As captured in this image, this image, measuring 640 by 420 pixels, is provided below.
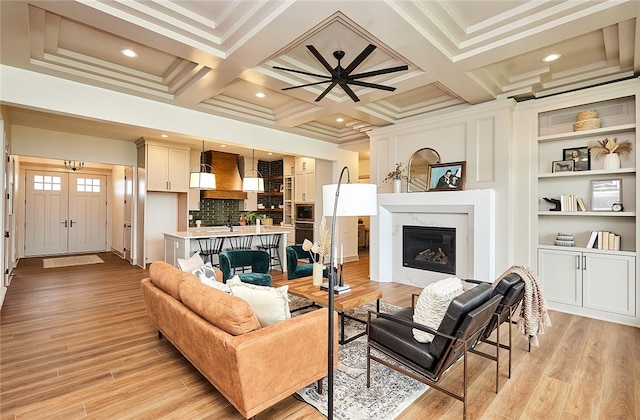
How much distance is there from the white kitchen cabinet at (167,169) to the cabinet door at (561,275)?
7.07 meters

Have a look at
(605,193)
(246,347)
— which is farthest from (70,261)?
(605,193)

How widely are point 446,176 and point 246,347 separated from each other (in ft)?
14.0

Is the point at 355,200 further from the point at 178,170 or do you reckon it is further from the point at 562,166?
the point at 178,170

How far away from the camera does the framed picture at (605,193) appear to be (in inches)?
154

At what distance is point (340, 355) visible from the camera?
2844 millimetres

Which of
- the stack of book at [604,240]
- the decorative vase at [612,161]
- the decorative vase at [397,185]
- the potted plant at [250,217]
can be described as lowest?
the stack of book at [604,240]

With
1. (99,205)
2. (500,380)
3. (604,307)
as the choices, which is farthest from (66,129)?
(604,307)

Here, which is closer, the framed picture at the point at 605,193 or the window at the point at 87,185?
the framed picture at the point at 605,193

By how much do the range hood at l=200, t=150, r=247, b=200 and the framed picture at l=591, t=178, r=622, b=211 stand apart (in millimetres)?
7110

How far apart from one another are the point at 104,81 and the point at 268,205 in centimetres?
590

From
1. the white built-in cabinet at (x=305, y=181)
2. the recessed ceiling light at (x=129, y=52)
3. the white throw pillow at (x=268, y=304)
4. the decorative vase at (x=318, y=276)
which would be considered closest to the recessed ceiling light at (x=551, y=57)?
the decorative vase at (x=318, y=276)

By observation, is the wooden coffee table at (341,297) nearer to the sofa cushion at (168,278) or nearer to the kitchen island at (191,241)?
the sofa cushion at (168,278)

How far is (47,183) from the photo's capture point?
28.3ft

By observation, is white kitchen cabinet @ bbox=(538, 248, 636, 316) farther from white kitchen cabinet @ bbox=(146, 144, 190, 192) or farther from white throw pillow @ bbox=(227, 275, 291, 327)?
white kitchen cabinet @ bbox=(146, 144, 190, 192)
